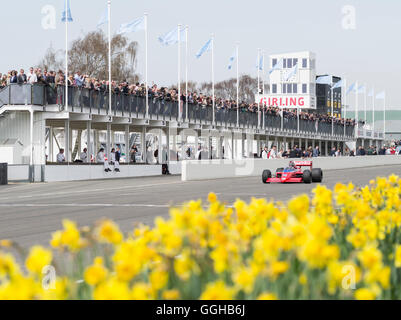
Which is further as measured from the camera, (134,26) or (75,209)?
(134,26)

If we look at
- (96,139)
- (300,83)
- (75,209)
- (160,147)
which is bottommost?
(75,209)

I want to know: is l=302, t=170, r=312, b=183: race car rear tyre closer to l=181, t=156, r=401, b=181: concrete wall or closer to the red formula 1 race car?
the red formula 1 race car

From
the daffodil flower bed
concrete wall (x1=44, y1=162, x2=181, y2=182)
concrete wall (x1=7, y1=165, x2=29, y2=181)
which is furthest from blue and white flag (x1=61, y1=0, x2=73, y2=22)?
the daffodil flower bed

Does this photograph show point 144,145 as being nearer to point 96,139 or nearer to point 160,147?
point 160,147

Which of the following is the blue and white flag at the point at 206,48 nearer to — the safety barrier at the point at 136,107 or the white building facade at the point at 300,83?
the safety barrier at the point at 136,107

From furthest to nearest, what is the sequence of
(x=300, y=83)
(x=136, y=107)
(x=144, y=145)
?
(x=300, y=83), (x=144, y=145), (x=136, y=107)

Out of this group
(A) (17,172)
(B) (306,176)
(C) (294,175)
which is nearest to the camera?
(B) (306,176)

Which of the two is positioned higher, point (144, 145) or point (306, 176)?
point (144, 145)

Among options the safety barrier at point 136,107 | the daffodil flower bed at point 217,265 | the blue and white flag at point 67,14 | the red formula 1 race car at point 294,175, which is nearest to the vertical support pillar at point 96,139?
the safety barrier at point 136,107

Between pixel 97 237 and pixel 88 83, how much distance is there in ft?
115

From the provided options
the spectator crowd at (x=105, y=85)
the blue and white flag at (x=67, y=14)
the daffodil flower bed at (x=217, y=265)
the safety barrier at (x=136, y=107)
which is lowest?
the daffodil flower bed at (x=217, y=265)

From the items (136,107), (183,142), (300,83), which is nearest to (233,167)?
(136,107)
